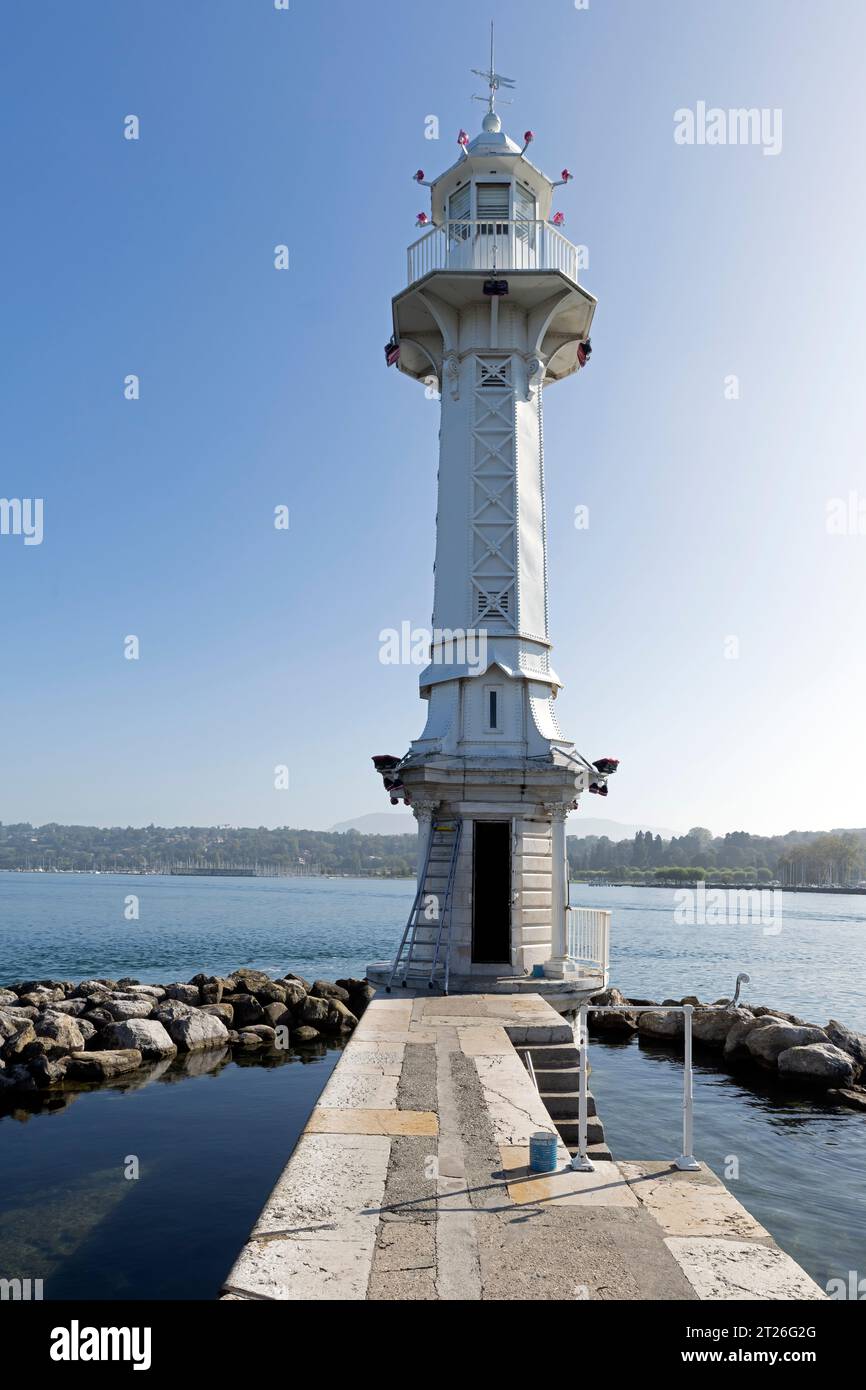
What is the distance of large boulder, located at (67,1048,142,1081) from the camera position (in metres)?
20.0

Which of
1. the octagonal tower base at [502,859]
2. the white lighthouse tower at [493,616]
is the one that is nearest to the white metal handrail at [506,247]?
the white lighthouse tower at [493,616]

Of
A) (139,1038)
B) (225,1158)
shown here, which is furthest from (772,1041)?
(139,1038)

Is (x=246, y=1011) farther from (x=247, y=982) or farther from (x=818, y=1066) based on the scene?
(x=818, y=1066)

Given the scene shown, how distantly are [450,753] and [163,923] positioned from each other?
6907 cm

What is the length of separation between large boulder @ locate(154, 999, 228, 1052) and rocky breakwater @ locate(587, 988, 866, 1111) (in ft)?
31.6

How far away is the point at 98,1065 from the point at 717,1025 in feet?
51.5

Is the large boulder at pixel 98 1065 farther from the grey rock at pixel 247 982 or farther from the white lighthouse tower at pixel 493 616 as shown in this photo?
the grey rock at pixel 247 982

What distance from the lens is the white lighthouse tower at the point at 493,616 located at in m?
18.1

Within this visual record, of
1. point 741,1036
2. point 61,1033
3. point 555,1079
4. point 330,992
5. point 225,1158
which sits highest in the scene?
point 555,1079

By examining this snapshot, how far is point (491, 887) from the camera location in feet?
60.5

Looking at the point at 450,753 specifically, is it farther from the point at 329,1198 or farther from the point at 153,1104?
the point at 329,1198

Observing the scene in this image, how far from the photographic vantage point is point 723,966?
53062 millimetres

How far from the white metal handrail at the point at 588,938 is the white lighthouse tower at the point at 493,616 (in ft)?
0.15

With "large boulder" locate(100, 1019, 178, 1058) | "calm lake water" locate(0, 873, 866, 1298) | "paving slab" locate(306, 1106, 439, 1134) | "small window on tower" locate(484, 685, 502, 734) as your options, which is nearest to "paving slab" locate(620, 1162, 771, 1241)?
"paving slab" locate(306, 1106, 439, 1134)
